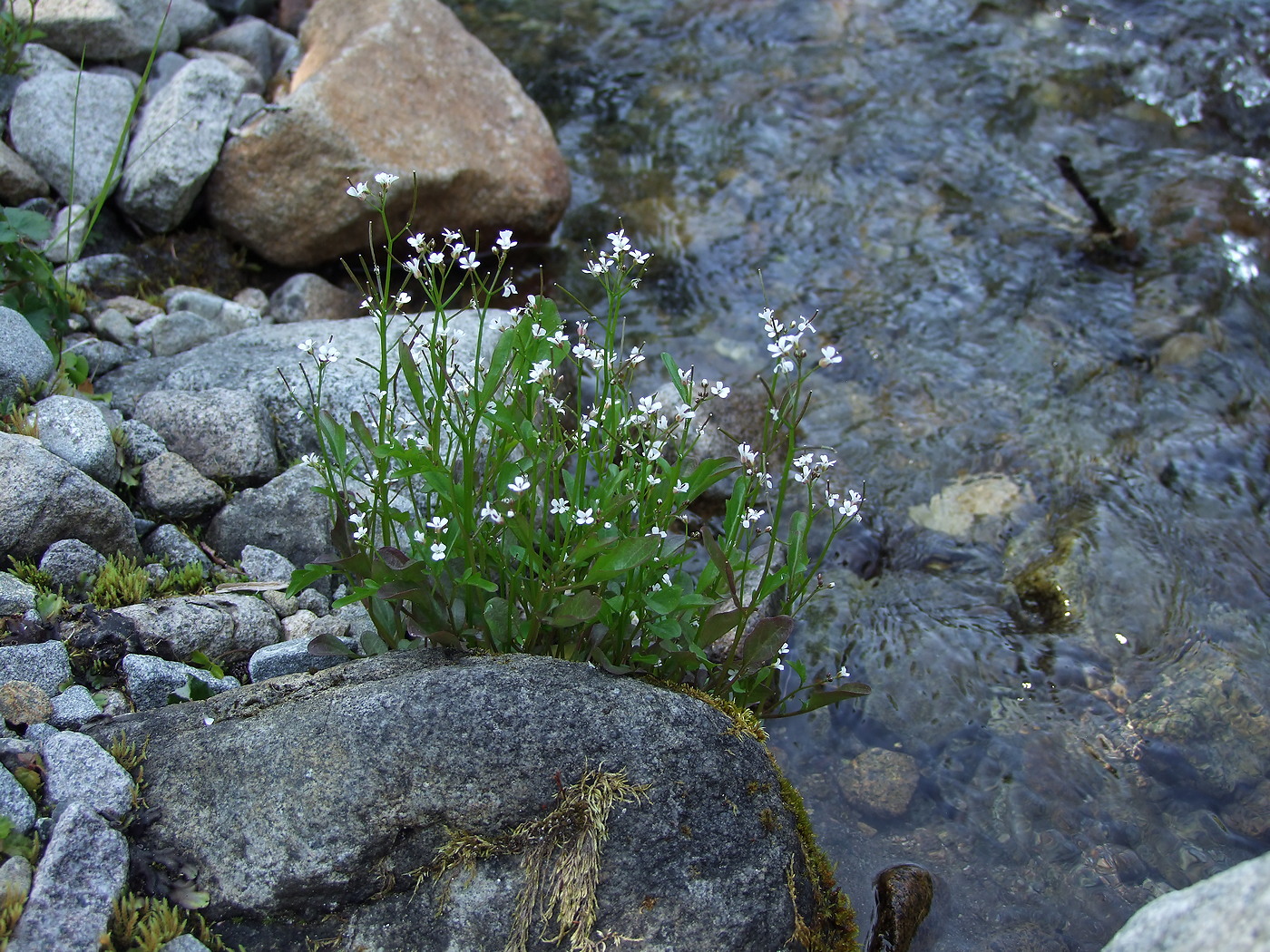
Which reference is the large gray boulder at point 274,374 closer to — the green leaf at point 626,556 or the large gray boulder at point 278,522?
the large gray boulder at point 278,522

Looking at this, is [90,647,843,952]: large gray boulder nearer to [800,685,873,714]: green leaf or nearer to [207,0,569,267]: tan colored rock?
[800,685,873,714]: green leaf

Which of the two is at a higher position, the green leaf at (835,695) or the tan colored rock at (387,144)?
the tan colored rock at (387,144)

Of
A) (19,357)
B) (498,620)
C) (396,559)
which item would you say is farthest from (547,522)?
(19,357)

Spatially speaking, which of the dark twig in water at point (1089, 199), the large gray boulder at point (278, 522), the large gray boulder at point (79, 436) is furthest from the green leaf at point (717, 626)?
the dark twig in water at point (1089, 199)

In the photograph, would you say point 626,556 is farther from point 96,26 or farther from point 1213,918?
point 96,26

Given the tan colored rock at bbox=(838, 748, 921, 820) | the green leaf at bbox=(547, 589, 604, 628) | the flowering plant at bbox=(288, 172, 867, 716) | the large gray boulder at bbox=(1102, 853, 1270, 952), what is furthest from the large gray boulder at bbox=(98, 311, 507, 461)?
the large gray boulder at bbox=(1102, 853, 1270, 952)

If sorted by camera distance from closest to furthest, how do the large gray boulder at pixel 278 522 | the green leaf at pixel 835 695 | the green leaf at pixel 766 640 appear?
1. the green leaf at pixel 766 640
2. the green leaf at pixel 835 695
3. the large gray boulder at pixel 278 522
